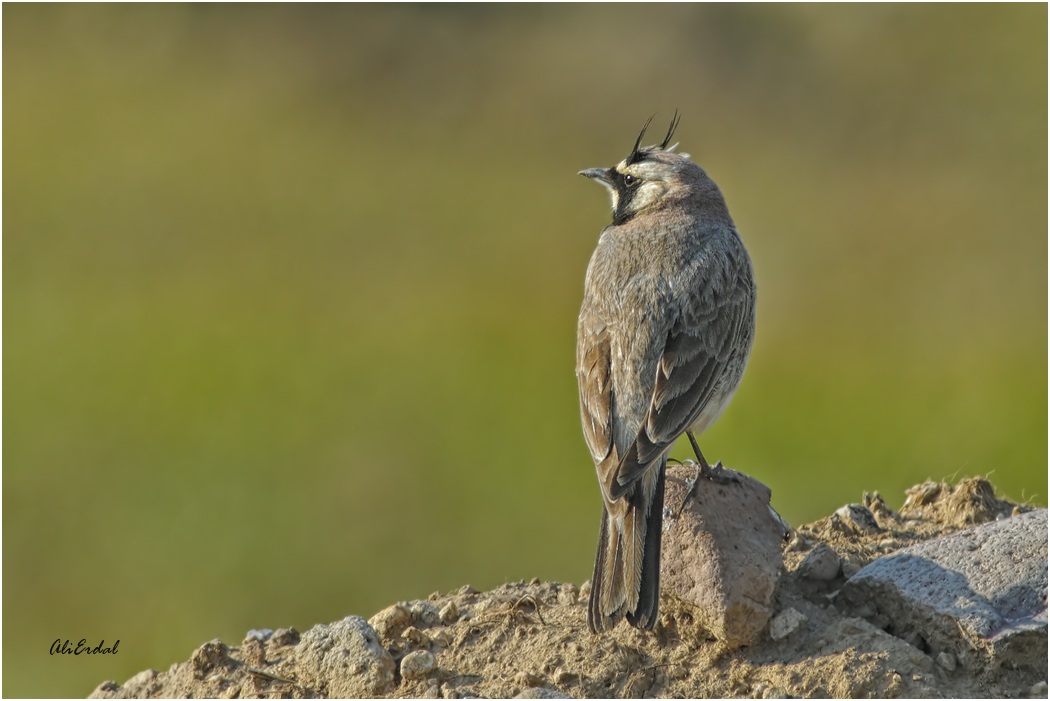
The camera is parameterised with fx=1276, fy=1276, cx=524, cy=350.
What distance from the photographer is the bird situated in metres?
5.25

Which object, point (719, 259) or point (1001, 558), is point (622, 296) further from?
point (1001, 558)

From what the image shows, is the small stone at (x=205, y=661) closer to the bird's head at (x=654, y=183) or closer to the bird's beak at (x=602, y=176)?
the bird's head at (x=654, y=183)

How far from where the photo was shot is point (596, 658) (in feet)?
17.3

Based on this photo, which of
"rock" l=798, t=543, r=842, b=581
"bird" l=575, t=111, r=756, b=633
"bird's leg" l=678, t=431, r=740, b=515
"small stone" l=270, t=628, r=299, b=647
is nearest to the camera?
"bird" l=575, t=111, r=756, b=633

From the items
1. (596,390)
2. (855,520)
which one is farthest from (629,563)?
(855,520)

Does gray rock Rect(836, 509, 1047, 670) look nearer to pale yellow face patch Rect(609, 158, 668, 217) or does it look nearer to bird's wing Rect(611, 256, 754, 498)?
bird's wing Rect(611, 256, 754, 498)

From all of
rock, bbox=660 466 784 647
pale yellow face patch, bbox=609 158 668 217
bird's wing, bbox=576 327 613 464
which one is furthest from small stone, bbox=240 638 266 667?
pale yellow face patch, bbox=609 158 668 217

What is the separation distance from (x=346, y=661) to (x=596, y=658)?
107cm

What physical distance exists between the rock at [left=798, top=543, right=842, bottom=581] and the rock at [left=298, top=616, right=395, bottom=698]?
1.82m

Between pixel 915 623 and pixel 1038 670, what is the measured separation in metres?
0.48

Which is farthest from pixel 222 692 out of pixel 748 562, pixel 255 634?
pixel 748 562

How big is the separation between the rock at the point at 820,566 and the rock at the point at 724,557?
0.50 feet

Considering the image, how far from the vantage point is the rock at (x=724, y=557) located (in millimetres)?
5109

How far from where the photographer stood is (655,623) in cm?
516
